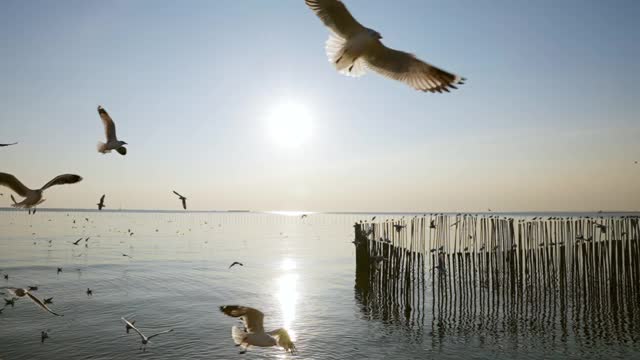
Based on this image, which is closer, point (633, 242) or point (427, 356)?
point (427, 356)

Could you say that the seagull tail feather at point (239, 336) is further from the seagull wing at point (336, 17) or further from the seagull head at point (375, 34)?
the seagull head at point (375, 34)

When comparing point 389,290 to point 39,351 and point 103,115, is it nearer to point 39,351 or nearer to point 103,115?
point 39,351

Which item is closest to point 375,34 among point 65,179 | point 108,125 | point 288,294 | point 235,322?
point 65,179

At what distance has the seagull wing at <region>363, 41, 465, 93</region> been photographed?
7641 mm

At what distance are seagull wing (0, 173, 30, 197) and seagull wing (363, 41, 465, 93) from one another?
18.5ft

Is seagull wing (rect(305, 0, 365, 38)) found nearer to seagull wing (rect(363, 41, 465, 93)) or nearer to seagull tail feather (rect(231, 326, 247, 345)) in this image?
seagull wing (rect(363, 41, 465, 93))

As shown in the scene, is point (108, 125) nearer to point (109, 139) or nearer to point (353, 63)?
point (109, 139)

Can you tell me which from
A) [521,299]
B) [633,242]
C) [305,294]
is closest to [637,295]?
[633,242]

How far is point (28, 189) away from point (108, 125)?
2409 mm

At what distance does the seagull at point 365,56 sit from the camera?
7.57 metres

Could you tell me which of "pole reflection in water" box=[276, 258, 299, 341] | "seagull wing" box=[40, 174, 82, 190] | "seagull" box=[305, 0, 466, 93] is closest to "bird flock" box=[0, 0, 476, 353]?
"seagull" box=[305, 0, 466, 93]

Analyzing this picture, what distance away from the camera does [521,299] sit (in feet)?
61.9

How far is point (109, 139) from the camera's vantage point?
8.72 metres

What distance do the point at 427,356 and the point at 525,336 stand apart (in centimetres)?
390
